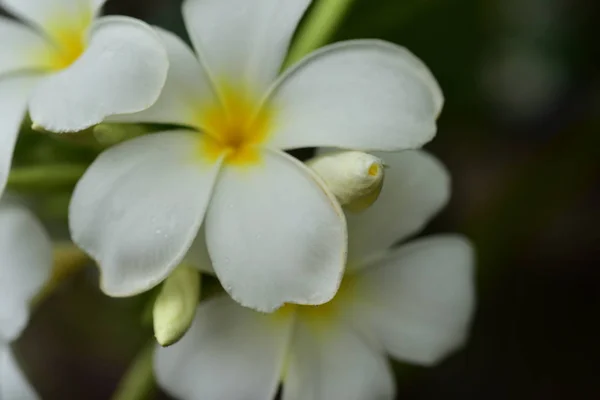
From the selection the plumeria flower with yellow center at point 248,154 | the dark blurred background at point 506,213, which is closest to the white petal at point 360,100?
the plumeria flower with yellow center at point 248,154

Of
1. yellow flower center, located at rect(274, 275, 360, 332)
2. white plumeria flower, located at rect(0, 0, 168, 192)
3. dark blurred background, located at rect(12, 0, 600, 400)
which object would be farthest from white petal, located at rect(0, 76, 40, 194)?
dark blurred background, located at rect(12, 0, 600, 400)

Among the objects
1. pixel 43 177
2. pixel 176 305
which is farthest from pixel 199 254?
pixel 43 177

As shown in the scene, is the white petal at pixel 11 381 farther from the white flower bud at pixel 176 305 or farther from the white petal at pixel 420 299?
the white petal at pixel 420 299

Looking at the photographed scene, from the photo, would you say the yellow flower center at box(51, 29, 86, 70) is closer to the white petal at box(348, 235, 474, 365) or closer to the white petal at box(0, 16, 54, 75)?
the white petal at box(0, 16, 54, 75)

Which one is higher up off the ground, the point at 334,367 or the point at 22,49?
the point at 22,49

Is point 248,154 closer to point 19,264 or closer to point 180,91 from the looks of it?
point 180,91

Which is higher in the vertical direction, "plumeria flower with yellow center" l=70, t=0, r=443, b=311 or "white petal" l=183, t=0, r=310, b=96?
"white petal" l=183, t=0, r=310, b=96

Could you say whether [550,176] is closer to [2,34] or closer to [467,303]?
[467,303]

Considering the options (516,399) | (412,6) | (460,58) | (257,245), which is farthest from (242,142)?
(516,399)
